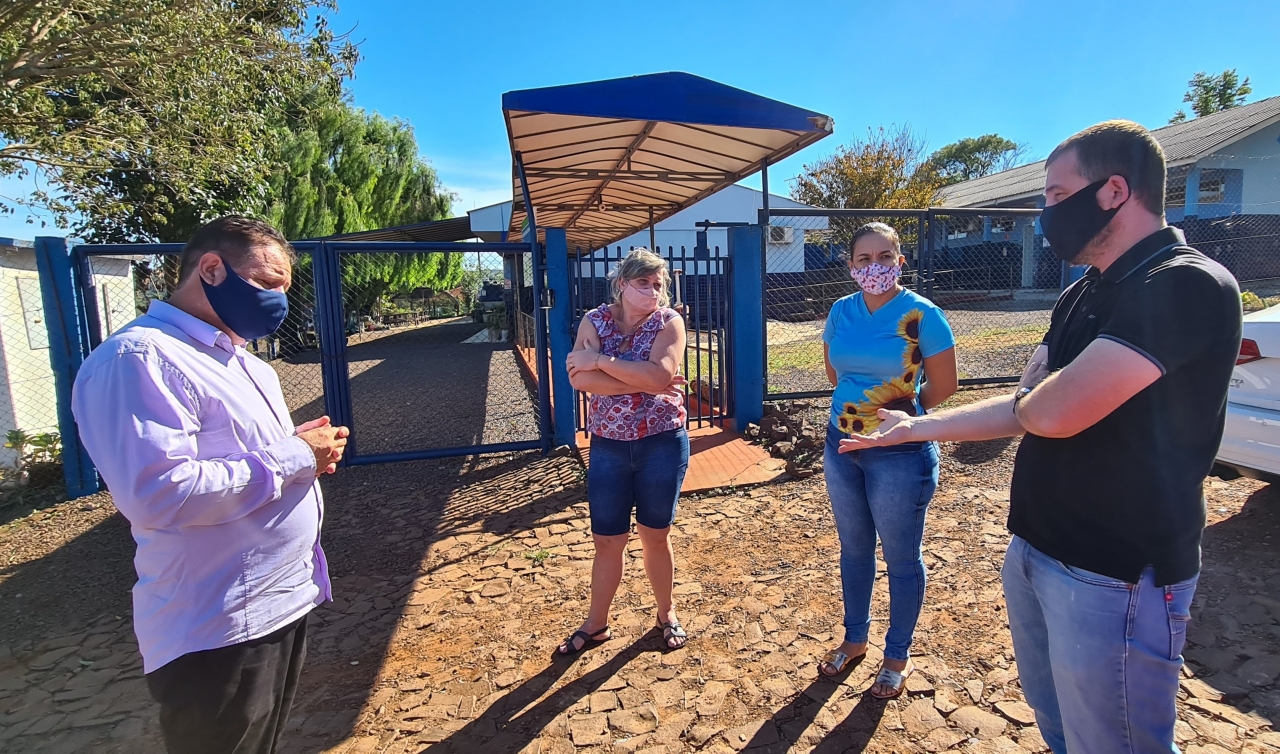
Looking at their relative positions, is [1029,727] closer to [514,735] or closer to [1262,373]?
[514,735]

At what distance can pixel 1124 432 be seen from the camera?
1.41 meters

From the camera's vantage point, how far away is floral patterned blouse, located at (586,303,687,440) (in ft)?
9.09

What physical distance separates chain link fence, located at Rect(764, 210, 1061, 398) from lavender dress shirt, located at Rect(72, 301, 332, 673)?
2752mm

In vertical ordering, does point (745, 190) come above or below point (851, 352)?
above

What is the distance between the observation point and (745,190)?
79.7 feet

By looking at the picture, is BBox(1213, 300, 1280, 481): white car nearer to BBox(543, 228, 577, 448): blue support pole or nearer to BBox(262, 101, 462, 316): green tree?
BBox(543, 228, 577, 448): blue support pole

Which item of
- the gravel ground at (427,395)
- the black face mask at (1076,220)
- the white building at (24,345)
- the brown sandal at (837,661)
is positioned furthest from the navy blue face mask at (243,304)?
the white building at (24,345)

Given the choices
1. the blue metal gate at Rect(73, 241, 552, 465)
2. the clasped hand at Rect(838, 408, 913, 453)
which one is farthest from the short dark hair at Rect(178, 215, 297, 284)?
the clasped hand at Rect(838, 408, 913, 453)

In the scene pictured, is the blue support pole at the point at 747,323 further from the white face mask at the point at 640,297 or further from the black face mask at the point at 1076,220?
the black face mask at the point at 1076,220

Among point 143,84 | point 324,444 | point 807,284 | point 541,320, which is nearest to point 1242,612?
point 324,444

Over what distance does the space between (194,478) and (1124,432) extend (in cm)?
207

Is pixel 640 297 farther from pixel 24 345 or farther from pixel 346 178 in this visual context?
pixel 346 178

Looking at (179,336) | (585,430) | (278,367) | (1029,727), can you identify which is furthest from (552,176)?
(278,367)

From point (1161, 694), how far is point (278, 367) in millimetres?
16021
